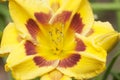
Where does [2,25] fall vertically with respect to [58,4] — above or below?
below

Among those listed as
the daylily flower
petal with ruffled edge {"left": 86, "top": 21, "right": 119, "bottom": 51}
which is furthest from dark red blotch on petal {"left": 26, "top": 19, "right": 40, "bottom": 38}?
petal with ruffled edge {"left": 86, "top": 21, "right": 119, "bottom": 51}

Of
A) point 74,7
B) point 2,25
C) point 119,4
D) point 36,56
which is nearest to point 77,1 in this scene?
point 74,7

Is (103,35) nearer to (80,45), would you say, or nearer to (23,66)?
(80,45)

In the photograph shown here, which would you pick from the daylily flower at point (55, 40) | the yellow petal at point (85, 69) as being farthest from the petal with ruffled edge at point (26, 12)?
the yellow petal at point (85, 69)

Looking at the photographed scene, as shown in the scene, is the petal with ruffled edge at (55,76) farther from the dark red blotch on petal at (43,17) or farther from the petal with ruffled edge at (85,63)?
the dark red blotch on petal at (43,17)

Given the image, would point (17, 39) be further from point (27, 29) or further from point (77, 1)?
point (77, 1)

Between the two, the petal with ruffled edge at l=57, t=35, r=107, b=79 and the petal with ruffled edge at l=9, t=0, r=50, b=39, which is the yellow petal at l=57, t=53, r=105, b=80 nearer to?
the petal with ruffled edge at l=57, t=35, r=107, b=79
